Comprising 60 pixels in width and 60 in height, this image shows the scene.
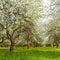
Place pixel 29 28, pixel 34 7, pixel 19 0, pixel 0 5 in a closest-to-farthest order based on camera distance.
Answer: pixel 0 5, pixel 19 0, pixel 34 7, pixel 29 28

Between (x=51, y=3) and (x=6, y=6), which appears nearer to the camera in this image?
(x=51, y=3)

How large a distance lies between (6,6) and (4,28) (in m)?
4.61

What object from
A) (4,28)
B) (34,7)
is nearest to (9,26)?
(4,28)

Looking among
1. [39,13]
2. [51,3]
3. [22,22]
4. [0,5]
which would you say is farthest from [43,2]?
[0,5]

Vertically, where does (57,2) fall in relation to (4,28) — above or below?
above

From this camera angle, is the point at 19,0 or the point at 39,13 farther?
the point at 39,13

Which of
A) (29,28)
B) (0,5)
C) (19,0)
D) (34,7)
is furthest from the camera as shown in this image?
(29,28)

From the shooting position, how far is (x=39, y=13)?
36438mm

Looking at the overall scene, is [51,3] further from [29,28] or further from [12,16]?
[29,28]

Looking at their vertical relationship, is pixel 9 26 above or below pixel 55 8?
below

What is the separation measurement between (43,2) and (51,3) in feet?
21.5

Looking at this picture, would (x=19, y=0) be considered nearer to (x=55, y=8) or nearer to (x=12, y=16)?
(x=12, y=16)

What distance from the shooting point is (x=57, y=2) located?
30109mm

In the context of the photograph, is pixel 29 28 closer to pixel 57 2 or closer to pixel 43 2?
pixel 43 2
